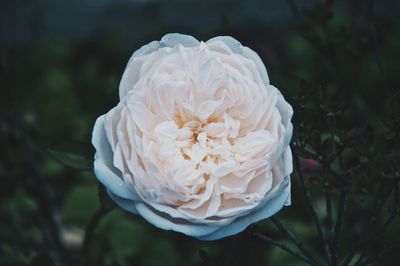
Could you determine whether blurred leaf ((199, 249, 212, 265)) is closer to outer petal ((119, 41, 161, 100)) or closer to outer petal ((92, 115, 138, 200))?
outer petal ((92, 115, 138, 200))

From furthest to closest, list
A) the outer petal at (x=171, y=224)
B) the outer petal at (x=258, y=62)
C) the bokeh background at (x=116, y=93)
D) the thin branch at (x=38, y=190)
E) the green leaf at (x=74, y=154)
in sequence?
1. the thin branch at (x=38, y=190)
2. the bokeh background at (x=116, y=93)
3. the green leaf at (x=74, y=154)
4. the outer petal at (x=258, y=62)
5. the outer petal at (x=171, y=224)

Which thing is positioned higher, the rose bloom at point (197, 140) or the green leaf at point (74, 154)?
the rose bloom at point (197, 140)

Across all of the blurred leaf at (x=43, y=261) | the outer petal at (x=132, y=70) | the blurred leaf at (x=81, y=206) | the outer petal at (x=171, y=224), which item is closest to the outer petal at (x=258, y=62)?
the outer petal at (x=132, y=70)

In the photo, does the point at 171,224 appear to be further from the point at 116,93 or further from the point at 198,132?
the point at 116,93

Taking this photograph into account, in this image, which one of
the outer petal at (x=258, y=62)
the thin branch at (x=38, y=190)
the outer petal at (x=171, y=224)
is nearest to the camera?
the outer petal at (x=171, y=224)

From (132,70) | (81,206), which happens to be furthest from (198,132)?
(81,206)

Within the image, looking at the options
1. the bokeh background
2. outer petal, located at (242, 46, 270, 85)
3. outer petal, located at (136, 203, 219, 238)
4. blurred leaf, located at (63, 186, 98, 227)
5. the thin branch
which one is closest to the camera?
outer petal, located at (136, 203, 219, 238)

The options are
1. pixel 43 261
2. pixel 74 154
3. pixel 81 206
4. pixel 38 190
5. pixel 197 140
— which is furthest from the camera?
pixel 81 206

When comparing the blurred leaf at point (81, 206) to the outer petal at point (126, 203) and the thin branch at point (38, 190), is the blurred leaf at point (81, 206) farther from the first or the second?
the outer petal at point (126, 203)

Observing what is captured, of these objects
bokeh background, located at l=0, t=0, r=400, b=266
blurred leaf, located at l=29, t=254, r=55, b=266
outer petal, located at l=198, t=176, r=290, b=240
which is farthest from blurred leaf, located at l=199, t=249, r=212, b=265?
blurred leaf, located at l=29, t=254, r=55, b=266
